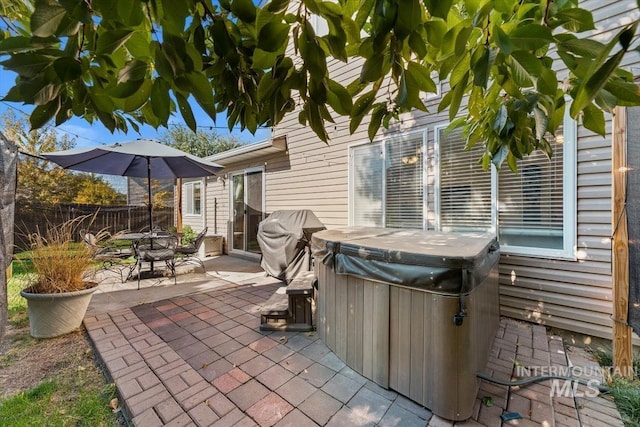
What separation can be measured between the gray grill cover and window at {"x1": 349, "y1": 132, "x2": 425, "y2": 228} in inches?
36.3

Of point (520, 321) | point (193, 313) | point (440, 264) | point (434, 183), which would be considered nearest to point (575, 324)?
point (520, 321)

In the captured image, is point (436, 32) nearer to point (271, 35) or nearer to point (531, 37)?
point (531, 37)

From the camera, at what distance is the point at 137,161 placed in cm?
573

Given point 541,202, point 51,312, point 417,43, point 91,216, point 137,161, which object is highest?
point 137,161

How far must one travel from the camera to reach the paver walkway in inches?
75.1

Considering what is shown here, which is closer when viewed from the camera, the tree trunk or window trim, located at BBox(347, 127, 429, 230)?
the tree trunk

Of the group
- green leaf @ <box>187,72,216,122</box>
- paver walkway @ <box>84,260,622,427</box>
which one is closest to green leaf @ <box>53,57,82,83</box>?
green leaf @ <box>187,72,216,122</box>

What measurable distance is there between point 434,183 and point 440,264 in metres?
2.57

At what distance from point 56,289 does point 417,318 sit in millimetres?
3903

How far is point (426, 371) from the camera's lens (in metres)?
1.93

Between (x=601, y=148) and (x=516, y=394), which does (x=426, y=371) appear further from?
(x=601, y=148)

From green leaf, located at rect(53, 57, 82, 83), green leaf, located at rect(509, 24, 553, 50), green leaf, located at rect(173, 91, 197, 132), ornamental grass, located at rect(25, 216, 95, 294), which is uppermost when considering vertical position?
green leaf, located at rect(509, 24, 553, 50)

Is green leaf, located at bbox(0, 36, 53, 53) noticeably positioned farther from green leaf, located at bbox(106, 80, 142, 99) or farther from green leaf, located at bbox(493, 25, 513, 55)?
green leaf, located at bbox(493, 25, 513, 55)

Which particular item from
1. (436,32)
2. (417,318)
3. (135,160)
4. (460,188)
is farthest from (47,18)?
(135,160)
